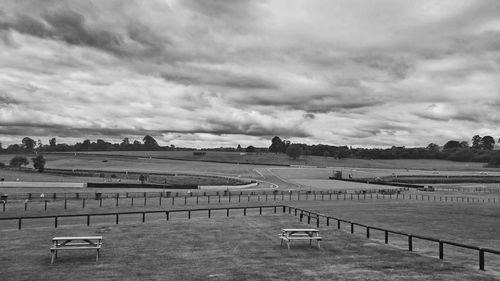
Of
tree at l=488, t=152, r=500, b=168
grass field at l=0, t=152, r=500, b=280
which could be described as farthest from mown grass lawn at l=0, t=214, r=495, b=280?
tree at l=488, t=152, r=500, b=168

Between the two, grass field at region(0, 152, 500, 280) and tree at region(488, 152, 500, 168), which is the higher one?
tree at region(488, 152, 500, 168)

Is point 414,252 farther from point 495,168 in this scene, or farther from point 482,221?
point 495,168

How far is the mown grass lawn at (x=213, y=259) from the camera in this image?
1384cm

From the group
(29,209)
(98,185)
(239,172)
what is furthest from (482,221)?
(239,172)

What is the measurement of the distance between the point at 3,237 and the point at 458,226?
2864 cm

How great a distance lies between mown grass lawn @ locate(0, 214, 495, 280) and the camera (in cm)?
1384

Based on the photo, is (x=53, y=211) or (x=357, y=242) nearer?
(x=357, y=242)

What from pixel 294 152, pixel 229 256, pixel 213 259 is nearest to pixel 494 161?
pixel 294 152

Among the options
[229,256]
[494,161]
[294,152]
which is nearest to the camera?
[229,256]

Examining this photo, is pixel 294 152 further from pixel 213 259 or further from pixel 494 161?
pixel 213 259

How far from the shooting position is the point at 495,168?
574ft

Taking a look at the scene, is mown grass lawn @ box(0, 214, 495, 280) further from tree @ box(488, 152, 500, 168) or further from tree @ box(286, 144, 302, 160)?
tree @ box(488, 152, 500, 168)

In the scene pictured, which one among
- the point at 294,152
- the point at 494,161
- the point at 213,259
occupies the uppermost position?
the point at 294,152

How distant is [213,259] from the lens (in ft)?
53.5
